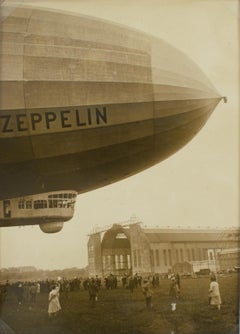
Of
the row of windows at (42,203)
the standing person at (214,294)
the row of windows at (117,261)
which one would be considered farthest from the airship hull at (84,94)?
the standing person at (214,294)

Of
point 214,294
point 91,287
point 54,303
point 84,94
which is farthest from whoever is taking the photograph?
point 91,287

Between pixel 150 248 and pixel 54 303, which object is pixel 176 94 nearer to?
pixel 150 248

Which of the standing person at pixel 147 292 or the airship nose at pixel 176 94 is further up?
the airship nose at pixel 176 94

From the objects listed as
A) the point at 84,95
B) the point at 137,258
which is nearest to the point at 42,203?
the point at 137,258

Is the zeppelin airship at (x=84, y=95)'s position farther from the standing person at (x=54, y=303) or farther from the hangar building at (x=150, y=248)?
the standing person at (x=54, y=303)

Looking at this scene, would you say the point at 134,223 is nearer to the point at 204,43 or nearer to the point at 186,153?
the point at 186,153

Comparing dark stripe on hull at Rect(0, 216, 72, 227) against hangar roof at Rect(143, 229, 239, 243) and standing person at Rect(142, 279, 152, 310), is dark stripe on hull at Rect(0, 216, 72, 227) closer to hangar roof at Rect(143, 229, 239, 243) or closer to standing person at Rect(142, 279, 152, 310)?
hangar roof at Rect(143, 229, 239, 243)

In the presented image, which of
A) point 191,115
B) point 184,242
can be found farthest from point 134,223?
point 191,115
